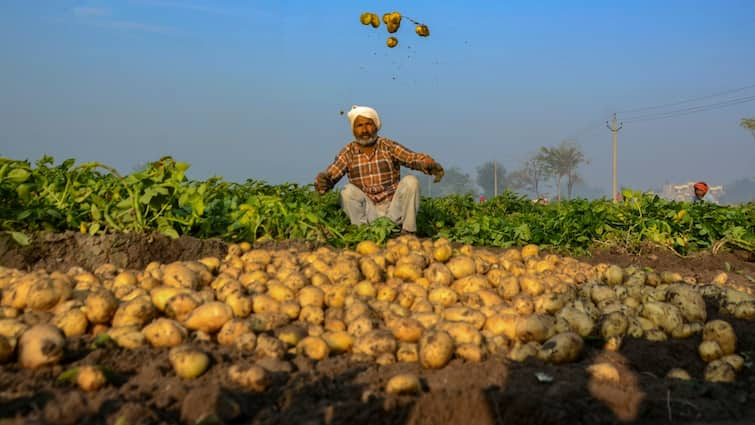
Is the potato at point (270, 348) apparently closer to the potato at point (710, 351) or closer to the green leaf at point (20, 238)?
the potato at point (710, 351)

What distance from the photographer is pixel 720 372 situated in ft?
10.5

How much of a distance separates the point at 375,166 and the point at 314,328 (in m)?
4.99

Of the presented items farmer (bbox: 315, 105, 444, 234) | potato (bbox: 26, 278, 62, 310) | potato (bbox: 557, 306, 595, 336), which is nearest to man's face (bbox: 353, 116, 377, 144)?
farmer (bbox: 315, 105, 444, 234)

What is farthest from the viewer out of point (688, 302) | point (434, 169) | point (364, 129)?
point (364, 129)

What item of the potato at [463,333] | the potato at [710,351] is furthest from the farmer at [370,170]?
the potato at [710,351]

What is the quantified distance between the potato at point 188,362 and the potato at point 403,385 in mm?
833

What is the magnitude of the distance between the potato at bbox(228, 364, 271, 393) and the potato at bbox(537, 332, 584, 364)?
1.42 meters

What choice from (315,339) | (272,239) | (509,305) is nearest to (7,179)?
(272,239)

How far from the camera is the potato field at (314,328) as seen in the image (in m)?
2.59

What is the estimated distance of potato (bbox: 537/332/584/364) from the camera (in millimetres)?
3297

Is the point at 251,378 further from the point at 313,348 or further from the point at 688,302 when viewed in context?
the point at 688,302

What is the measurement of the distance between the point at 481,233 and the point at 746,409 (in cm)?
558

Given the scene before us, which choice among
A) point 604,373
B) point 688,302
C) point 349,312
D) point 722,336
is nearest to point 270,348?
point 349,312

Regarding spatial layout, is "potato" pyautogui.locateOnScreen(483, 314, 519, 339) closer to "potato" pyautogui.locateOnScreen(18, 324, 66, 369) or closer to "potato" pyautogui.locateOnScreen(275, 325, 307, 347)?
"potato" pyautogui.locateOnScreen(275, 325, 307, 347)
